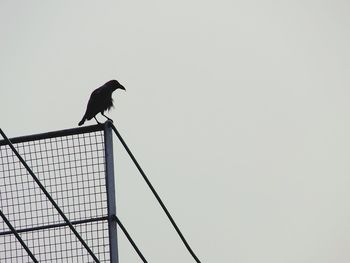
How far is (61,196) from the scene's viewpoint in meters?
6.09

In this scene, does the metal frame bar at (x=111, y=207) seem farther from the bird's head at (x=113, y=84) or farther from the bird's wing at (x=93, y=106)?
the bird's head at (x=113, y=84)

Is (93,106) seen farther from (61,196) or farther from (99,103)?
(61,196)

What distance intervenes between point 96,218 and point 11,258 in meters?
0.80

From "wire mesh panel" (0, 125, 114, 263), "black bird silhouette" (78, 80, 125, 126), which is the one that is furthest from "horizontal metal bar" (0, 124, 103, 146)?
"black bird silhouette" (78, 80, 125, 126)

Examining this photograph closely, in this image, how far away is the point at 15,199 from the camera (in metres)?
6.17

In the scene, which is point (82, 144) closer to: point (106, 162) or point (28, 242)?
point (106, 162)

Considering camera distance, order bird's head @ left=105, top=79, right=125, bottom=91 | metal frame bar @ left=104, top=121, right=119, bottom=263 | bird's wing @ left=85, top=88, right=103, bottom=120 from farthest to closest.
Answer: bird's head @ left=105, top=79, right=125, bottom=91 < bird's wing @ left=85, top=88, right=103, bottom=120 < metal frame bar @ left=104, top=121, right=119, bottom=263

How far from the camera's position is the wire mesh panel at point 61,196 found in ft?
19.9

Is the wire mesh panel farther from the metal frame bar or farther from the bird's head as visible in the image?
the bird's head

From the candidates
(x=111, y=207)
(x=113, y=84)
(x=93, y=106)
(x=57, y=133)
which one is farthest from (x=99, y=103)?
(x=111, y=207)

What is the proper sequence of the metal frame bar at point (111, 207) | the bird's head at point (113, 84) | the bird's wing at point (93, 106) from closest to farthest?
the metal frame bar at point (111, 207)
the bird's wing at point (93, 106)
the bird's head at point (113, 84)

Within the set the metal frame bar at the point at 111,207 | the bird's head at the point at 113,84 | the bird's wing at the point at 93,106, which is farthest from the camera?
the bird's head at the point at 113,84

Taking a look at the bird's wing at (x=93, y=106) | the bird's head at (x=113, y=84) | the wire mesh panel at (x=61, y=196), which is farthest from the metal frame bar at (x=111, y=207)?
the bird's head at (x=113, y=84)

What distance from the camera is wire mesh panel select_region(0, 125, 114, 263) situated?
6.06 m
